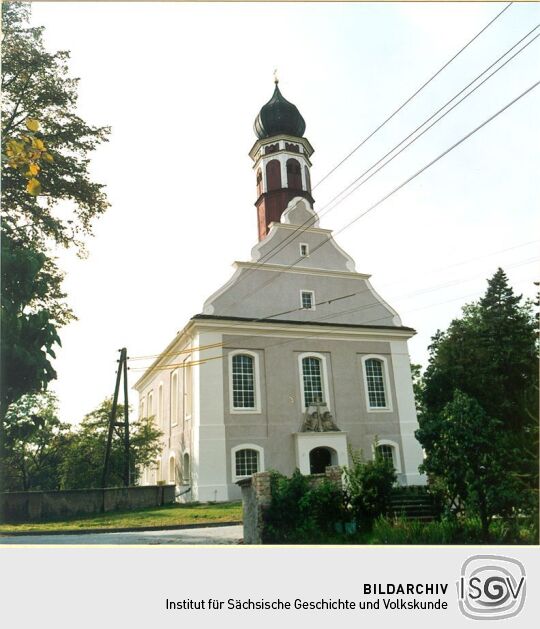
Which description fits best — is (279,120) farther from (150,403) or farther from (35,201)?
(35,201)

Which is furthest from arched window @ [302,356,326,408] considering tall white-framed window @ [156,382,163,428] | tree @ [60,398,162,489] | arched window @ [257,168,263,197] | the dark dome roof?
the dark dome roof

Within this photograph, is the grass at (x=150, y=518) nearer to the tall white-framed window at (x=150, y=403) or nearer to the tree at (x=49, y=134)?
the tree at (x=49, y=134)

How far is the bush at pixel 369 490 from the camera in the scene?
8891mm

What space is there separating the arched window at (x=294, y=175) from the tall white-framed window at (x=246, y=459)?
12.1 m

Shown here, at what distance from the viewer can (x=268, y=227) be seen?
2389 cm

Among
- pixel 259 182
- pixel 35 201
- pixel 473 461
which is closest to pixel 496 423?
pixel 473 461

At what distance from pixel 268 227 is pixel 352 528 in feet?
56.3

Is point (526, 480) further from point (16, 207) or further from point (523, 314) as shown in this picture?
point (16, 207)

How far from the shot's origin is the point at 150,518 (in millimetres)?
12906

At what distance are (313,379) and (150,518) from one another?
28.7ft

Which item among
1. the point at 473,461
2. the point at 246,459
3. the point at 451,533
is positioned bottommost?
the point at 451,533

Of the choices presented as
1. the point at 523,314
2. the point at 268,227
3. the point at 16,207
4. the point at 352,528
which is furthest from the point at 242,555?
the point at 268,227

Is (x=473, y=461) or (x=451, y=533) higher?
(x=473, y=461)

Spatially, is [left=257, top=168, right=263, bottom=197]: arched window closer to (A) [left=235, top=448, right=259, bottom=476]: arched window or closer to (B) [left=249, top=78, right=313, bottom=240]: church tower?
(B) [left=249, top=78, right=313, bottom=240]: church tower
